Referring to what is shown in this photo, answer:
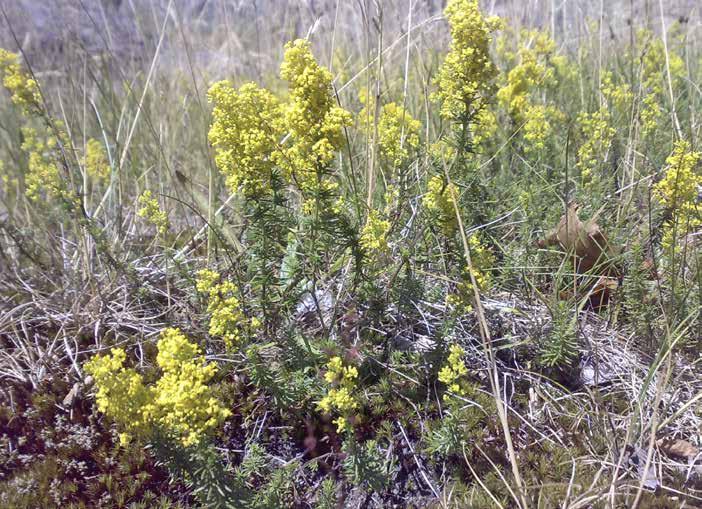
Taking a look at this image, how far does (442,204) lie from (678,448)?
1332mm

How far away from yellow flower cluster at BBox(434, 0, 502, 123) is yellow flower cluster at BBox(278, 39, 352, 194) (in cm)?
50

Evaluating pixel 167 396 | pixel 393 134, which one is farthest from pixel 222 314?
pixel 393 134

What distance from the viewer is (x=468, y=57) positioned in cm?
206

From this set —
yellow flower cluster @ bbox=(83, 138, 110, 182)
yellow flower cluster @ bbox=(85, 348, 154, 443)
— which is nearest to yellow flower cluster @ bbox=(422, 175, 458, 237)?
yellow flower cluster @ bbox=(85, 348, 154, 443)

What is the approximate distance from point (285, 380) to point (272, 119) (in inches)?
41.6

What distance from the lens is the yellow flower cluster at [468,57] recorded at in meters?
2.03

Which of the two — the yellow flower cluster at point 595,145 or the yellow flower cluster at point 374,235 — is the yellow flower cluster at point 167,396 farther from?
the yellow flower cluster at point 595,145

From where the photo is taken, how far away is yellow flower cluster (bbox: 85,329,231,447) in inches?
64.5

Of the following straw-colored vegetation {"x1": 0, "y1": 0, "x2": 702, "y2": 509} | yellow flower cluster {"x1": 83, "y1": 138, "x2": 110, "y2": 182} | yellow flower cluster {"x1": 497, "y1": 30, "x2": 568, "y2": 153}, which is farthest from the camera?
yellow flower cluster {"x1": 83, "y1": 138, "x2": 110, "y2": 182}

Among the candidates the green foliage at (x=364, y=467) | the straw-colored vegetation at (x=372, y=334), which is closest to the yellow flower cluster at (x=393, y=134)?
the straw-colored vegetation at (x=372, y=334)

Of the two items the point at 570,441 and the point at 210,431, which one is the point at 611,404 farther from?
the point at 210,431

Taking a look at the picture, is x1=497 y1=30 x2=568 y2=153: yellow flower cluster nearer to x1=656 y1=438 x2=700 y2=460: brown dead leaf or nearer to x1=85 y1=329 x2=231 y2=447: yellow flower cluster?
x1=656 y1=438 x2=700 y2=460: brown dead leaf

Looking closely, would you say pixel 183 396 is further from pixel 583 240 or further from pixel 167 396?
pixel 583 240

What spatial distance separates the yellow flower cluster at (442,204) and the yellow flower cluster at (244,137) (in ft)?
2.06
